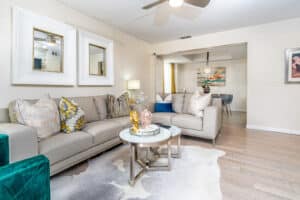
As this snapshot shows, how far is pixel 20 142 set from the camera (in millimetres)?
1427

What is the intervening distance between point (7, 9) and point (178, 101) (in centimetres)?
318

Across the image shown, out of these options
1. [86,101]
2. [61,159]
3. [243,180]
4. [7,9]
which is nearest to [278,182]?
[243,180]

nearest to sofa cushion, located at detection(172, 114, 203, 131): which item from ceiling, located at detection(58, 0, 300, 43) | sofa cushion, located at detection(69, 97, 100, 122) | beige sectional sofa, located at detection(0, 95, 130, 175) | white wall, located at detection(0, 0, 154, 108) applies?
beige sectional sofa, located at detection(0, 95, 130, 175)

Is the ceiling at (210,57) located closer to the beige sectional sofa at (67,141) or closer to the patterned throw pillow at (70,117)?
the beige sectional sofa at (67,141)

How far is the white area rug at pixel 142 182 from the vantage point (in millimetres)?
1457

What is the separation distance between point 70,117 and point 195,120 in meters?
2.05

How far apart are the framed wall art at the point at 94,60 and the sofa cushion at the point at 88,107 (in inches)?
16.8

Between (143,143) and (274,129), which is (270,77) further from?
(143,143)

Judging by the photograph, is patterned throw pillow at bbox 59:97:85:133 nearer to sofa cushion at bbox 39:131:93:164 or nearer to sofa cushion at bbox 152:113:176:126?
sofa cushion at bbox 39:131:93:164

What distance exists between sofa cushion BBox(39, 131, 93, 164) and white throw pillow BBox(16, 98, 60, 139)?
10 cm

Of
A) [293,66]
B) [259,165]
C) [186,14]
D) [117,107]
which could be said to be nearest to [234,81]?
[293,66]

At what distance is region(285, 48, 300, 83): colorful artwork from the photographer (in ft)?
10.8

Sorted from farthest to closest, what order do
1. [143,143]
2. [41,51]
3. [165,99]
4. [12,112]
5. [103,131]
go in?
[165,99]
[41,51]
[103,131]
[12,112]
[143,143]

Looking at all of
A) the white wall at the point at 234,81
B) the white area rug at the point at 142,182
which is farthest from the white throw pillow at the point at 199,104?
the white wall at the point at 234,81
